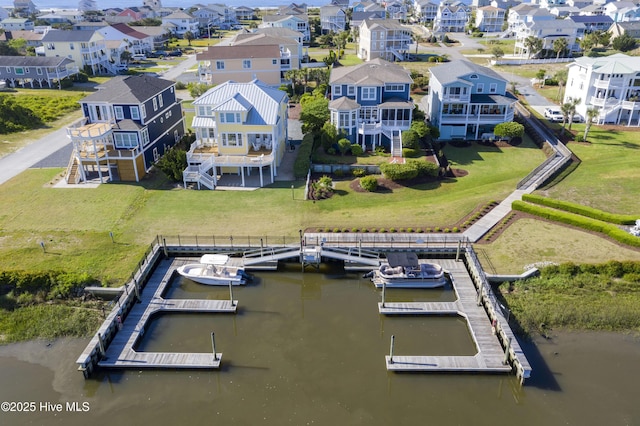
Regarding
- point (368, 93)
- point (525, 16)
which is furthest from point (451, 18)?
point (368, 93)

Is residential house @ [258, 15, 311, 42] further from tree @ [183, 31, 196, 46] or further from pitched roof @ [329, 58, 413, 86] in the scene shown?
pitched roof @ [329, 58, 413, 86]

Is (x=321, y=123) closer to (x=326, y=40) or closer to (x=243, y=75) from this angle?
(x=243, y=75)

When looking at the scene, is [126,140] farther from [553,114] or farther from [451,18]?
[451,18]

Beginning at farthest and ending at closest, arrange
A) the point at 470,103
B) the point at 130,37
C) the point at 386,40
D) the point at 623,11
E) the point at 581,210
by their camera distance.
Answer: the point at 623,11 → the point at 130,37 → the point at 386,40 → the point at 470,103 → the point at 581,210

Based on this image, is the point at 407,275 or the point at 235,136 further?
the point at 235,136

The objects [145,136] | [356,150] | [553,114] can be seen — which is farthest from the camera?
[553,114]

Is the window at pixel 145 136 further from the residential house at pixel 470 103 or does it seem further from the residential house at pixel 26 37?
the residential house at pixel 26 37

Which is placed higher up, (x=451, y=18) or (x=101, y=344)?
(x=451, y=18)
